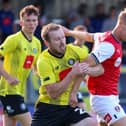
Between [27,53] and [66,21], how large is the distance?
7934mm

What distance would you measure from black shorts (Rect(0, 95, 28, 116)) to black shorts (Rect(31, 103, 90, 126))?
1.41 meters

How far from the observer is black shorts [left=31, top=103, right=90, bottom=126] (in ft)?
24.8

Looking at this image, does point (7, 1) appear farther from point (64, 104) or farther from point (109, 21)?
point (64, 104)

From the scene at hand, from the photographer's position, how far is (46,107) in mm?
7637

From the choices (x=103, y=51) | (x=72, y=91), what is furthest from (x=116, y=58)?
(x=72, y=91)

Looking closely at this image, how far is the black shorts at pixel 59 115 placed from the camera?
7566mm

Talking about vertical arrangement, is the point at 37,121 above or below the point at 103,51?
below

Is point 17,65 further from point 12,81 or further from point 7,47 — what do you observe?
point 12,81

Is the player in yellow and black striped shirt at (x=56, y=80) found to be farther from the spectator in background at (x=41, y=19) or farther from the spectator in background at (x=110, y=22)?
the spectator in background at (x=110, y=22)

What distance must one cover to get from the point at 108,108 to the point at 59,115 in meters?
0.69

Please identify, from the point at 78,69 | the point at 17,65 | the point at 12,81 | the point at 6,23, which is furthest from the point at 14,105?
the point at 6,23

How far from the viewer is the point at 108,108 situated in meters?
7.94

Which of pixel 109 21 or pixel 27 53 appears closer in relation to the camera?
pixel 27 53

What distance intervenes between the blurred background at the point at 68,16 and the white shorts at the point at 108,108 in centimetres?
606
